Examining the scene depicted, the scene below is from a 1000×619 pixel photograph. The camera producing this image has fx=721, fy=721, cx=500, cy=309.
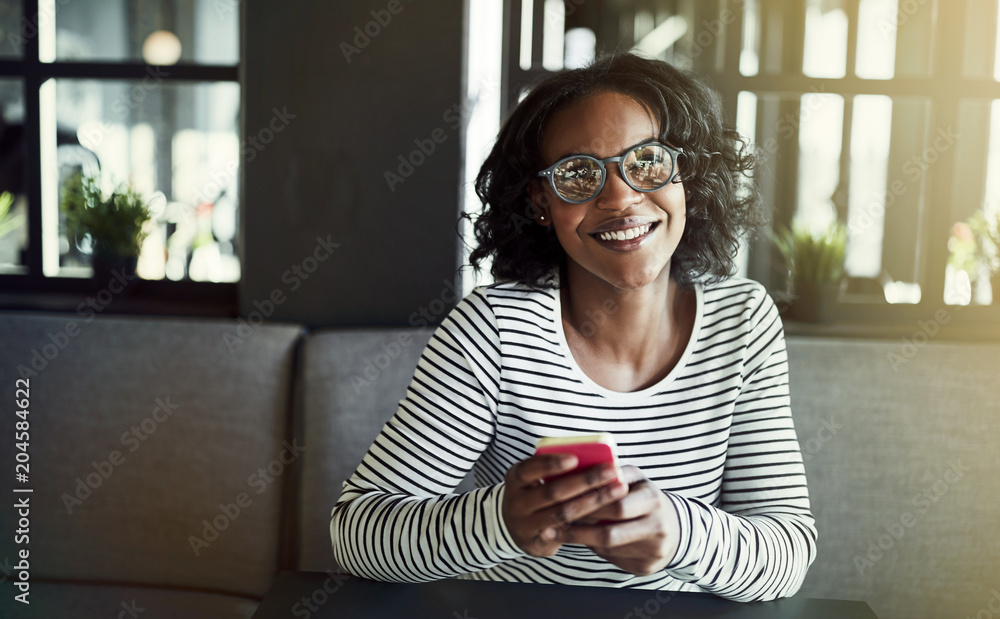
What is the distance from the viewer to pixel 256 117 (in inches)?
69.1

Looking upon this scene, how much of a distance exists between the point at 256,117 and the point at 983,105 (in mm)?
1925

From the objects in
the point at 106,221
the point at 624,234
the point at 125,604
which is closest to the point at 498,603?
the point at 624,234

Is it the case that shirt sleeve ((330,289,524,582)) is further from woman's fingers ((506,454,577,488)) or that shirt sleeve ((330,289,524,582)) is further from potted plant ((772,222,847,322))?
potted plant ((772,222,847,322))

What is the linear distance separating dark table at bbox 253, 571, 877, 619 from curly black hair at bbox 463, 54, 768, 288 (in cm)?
55

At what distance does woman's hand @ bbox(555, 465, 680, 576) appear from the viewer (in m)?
0.79

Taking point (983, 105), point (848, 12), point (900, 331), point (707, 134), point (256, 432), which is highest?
point (848, 12)

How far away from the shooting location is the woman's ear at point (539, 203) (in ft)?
4.00

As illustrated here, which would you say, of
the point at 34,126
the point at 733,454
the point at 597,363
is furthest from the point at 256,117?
the point at 733,454

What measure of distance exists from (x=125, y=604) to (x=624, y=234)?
1.25 metres

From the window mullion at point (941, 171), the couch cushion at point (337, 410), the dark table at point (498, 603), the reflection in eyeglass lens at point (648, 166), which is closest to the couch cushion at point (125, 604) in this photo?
the couch cushion at point (337, 410)

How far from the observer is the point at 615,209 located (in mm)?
1074

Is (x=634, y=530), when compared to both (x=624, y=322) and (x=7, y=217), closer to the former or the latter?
(x=624, y=322)

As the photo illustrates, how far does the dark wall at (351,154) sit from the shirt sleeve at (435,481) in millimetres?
623

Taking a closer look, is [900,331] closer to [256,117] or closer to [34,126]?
[256,117]
